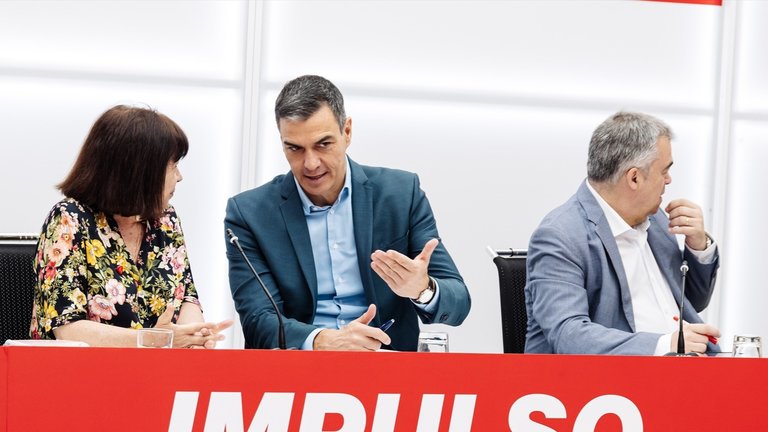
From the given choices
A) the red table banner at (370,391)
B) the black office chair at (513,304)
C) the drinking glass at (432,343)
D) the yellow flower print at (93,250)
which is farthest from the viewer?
the black office chair at (513,304)

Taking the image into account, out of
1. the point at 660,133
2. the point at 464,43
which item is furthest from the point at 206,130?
the point at 660,133

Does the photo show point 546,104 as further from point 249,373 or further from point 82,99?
point 249,373

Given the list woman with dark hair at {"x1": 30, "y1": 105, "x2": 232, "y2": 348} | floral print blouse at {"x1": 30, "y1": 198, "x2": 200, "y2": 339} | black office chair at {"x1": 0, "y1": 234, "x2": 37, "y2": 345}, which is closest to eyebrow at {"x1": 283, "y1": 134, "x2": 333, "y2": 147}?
woman with dark hair at {"x1": 30, "y1": 105, "x2": 232, "y2": 348}

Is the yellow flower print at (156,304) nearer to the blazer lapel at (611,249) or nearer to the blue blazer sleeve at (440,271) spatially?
the blue blazer sleeve at (440,271)

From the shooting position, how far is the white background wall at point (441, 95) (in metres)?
3.79

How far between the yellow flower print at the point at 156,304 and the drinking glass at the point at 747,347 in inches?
58.8

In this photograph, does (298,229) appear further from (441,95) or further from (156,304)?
(441,95)

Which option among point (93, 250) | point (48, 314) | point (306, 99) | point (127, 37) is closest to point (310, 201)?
point (306, 99)

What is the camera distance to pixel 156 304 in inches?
104

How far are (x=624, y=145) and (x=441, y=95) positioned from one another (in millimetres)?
1459

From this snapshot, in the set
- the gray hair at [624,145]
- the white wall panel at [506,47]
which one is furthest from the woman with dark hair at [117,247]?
the white wall panel at [506,47]

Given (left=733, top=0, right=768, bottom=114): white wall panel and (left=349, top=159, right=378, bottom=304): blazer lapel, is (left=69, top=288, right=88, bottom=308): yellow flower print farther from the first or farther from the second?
(left=733, top=0, right=768, bottom=114): white wall panel

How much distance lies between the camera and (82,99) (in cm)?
381

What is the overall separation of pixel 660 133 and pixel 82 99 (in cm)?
229
